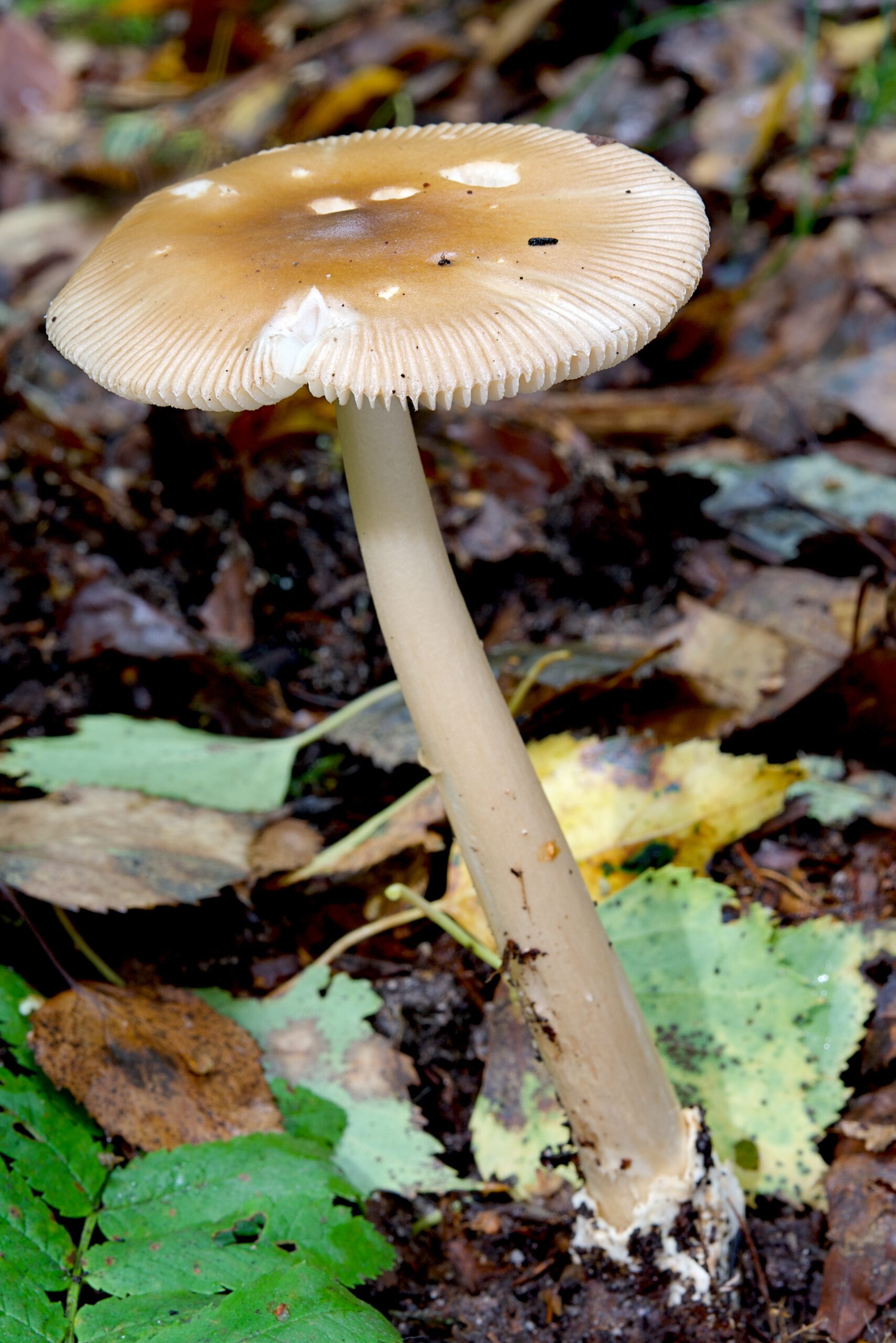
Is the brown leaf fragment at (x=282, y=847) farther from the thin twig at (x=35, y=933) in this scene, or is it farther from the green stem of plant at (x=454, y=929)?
the thin twig at (x=35, y=933)

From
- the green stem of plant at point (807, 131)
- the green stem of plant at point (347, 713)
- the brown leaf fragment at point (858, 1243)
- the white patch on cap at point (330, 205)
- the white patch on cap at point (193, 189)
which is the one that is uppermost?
the white patch on cap at point (193, 189)

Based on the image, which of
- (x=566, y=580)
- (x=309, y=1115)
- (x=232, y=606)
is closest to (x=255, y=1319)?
(x=309, y=1115)

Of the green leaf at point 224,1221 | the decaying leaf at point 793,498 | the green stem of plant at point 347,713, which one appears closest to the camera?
the green leaf at point 224,1221

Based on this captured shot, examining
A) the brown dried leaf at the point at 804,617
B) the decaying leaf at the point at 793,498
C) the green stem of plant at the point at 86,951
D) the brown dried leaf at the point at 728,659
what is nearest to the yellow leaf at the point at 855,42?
the decaying leaf at the point at 793,498

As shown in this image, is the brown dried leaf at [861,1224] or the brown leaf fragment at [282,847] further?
the brown leaf fragment at [282,847]

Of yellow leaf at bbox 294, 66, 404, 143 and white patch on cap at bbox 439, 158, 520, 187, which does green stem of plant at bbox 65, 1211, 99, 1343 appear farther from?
yellow leaf at bbox 294, 66, 404, 143

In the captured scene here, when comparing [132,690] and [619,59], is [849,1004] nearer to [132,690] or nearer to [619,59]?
[132,690]

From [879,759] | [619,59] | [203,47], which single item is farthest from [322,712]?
[203,47]
